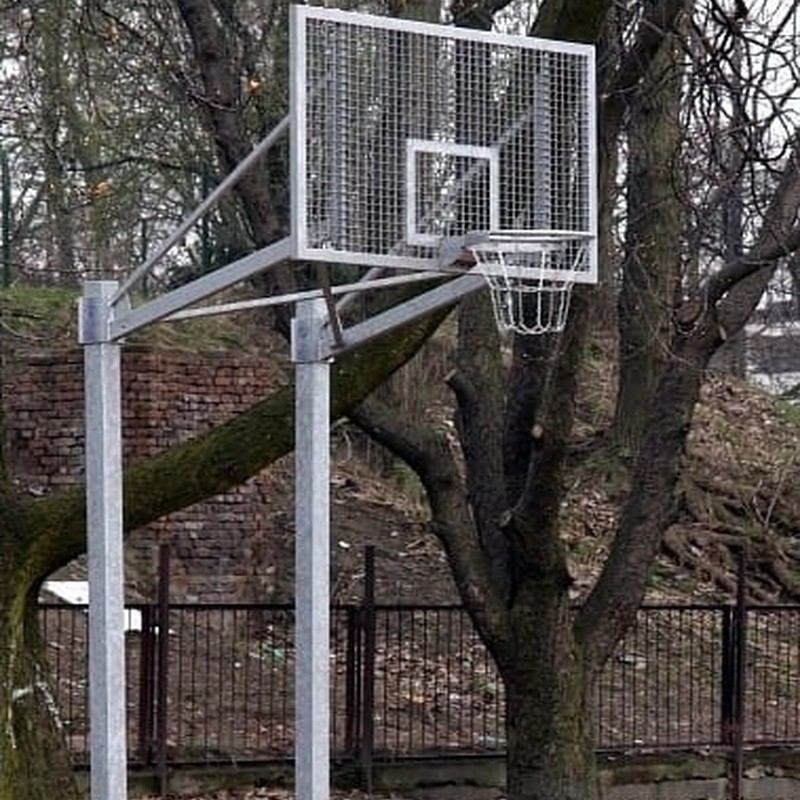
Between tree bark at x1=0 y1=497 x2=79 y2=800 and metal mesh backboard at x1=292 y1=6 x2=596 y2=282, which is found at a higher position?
metal mesh backboard at x1=292 y1=6 x2=596 y2=282

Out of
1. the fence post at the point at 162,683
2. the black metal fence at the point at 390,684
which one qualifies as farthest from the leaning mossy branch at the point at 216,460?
the black metal fence at the point at 390,684

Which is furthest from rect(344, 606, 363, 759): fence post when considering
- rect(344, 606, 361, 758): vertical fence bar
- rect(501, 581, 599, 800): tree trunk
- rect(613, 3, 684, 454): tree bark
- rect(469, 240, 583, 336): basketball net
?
rect(469, 240, 583, 336): basketball net

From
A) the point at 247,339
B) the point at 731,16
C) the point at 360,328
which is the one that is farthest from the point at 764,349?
the point at 360,328

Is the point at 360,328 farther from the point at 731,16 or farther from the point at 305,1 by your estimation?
the point at 305,1

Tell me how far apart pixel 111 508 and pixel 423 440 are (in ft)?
10.6

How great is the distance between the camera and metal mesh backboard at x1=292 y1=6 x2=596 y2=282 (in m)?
6.42

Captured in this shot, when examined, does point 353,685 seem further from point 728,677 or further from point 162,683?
point 728,677

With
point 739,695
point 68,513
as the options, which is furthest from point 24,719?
point 739,695

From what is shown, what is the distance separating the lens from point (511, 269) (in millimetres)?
6695

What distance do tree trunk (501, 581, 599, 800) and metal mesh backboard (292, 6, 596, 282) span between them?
328 cm

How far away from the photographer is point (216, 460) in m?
8.95

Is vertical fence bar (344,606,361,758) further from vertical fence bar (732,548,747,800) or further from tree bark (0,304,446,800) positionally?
tree bark (0,304,446,800)

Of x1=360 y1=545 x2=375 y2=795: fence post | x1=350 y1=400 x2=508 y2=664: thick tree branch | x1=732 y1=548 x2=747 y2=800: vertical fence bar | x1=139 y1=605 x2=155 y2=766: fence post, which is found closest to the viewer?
x1=350 y1=400 x2=508 y2=664: thick tree branch

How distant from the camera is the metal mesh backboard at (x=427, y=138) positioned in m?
6.42
